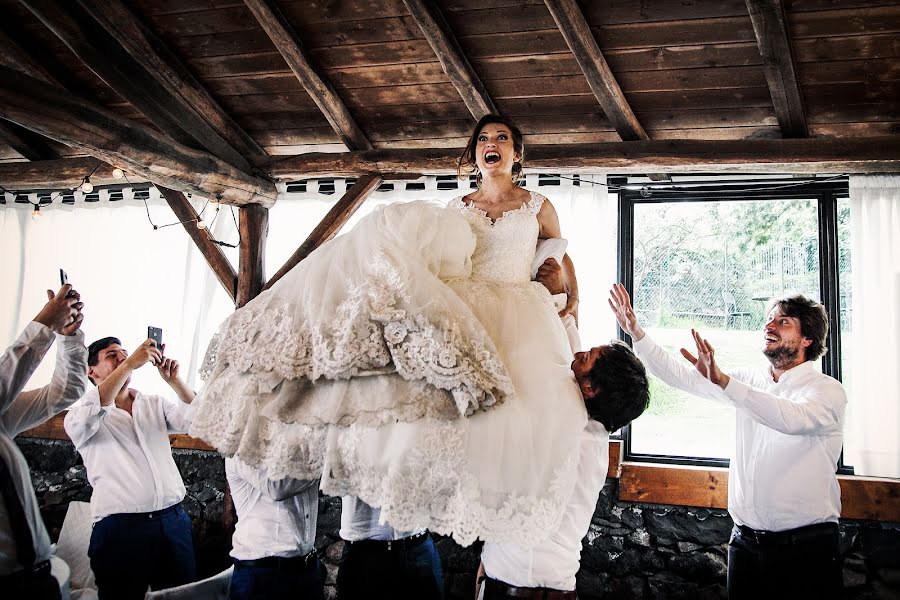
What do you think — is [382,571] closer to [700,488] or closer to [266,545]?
[266,545]

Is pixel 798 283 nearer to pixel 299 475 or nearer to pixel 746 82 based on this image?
pixel 746 82

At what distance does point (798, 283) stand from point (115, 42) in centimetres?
475

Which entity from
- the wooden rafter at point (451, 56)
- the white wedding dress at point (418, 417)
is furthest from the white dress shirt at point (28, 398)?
the wooden rafter at point (451, 56)

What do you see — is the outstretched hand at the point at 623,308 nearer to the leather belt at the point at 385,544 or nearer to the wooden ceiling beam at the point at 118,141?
the leather belt at the point at 385,544

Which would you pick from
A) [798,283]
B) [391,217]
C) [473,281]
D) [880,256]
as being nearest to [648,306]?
[798,283]

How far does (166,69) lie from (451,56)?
2.16 metres

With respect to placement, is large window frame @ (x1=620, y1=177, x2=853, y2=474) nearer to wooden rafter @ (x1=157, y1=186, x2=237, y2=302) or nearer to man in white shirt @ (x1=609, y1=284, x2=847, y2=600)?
man in white shirt @ (x1=609, y1=284, x2=847, y2=600)

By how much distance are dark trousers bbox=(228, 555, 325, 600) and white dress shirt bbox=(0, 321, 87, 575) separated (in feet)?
2.50

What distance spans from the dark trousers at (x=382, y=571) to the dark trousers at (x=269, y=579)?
0.73ft

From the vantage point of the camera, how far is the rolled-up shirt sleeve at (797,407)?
9.77 feet

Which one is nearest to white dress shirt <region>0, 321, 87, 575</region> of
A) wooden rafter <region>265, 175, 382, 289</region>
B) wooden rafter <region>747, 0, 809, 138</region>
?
wooden rafter <region>265, 175, 382, 289</region>

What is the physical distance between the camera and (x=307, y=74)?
4.68m

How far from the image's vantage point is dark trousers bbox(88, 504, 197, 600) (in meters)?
3.51

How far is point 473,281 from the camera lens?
99.7 inches
